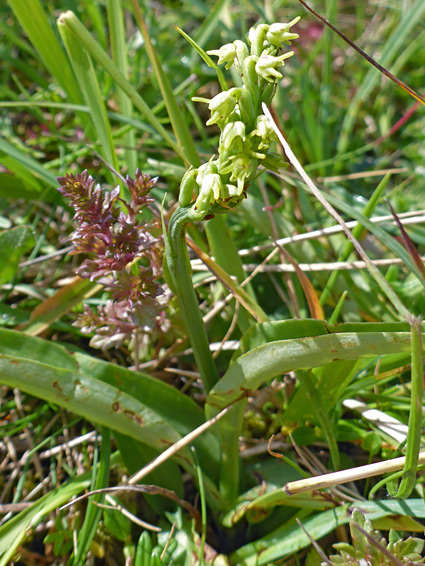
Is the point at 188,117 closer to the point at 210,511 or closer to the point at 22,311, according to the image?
the point at 22,311

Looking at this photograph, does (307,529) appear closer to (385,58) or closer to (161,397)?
(161,397)

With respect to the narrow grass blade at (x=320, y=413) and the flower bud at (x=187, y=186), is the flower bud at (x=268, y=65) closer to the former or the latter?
the flower bud at (x=187, y=186)

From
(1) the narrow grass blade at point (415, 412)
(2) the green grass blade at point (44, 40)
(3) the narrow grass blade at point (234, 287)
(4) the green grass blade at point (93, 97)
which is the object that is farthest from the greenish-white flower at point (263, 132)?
(2) the green grass blade at point (44, 40)

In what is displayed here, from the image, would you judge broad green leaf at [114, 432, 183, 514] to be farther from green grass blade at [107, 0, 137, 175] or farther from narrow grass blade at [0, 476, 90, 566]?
green grass blade at [107, 0, 137, 175]

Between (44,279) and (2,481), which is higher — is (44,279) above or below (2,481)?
above

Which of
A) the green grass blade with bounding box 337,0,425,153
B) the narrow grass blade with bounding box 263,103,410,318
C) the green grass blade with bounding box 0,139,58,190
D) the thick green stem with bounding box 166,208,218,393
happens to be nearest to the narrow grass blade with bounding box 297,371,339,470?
the thick green stem with bounding box 166,208,218,393

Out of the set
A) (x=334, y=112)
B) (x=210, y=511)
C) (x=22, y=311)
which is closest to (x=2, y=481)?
(x=22, y=311)
